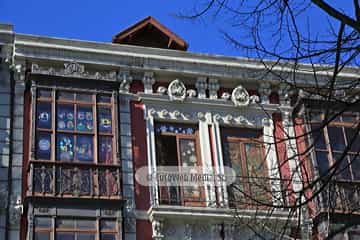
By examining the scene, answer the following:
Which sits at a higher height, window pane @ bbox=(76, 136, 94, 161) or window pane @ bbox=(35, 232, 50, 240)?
window pane @ bbox=(76, 136, 94, 161)

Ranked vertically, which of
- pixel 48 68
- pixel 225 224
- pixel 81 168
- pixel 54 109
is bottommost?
pixel 225 224

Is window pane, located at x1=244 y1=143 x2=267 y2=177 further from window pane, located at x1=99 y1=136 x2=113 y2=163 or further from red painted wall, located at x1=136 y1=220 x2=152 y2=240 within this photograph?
window pane, located at x1=99 y1=136 x2=113 y2=163

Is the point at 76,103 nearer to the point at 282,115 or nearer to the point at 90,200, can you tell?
the point at 90,200

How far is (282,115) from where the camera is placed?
61.1ft

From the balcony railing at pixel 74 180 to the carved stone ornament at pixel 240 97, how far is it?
3.81 meters

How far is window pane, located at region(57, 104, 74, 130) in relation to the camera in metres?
16.7

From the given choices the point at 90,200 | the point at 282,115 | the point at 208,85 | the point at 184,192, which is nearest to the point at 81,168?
the point at 90,200

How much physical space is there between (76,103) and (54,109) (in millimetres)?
576

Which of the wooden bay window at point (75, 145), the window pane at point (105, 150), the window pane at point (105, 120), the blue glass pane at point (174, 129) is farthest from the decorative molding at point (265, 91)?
the window pane at point (105, 150)

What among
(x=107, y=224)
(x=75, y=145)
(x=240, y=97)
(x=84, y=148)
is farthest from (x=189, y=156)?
(x=107, y=224)

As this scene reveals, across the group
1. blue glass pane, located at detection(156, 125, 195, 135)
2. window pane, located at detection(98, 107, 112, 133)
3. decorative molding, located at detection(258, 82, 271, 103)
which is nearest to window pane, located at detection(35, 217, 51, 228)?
window pane, located at detection(98, 107, 112, 133)

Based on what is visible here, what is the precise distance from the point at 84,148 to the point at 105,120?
93 centimetres

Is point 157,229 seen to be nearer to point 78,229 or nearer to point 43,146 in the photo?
point 78,229

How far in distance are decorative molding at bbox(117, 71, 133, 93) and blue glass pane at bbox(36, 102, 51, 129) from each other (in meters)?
1.90
